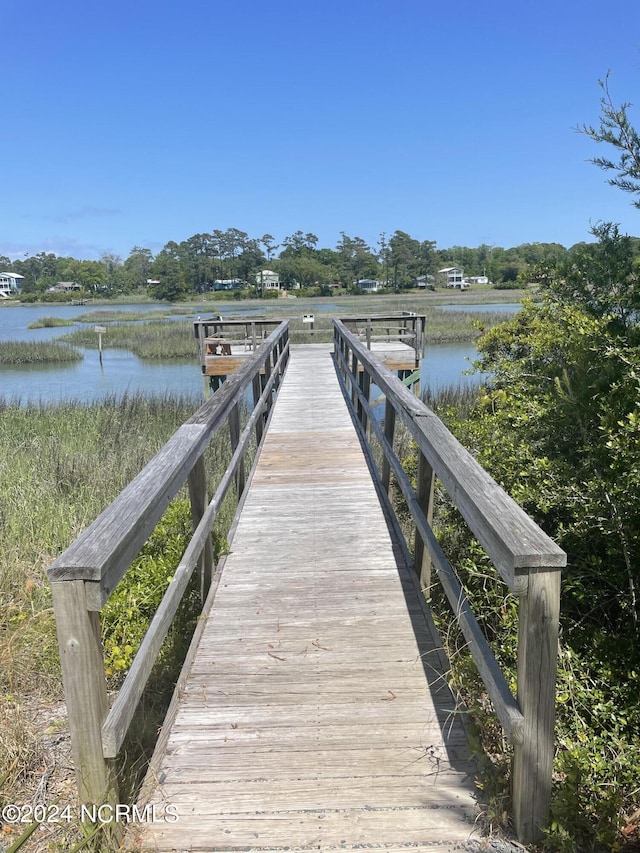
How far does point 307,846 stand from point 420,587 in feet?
5.45

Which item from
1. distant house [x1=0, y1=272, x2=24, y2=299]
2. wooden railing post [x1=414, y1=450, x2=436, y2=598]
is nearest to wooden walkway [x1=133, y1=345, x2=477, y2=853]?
wooden railing post [x1=414, y1=450, x2=436, y2=598]

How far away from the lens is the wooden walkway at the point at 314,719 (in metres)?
1.85

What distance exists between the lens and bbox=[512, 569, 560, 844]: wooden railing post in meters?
1.68

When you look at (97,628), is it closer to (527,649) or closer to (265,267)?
(527,649)

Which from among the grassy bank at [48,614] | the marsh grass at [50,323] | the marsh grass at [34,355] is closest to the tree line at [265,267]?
the marsh grass at [50,323]

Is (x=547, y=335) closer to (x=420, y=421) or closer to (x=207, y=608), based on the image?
(x=420, y=421)

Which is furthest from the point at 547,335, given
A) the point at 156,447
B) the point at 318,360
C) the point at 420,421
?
the point at 318,360

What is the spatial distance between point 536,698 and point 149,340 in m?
32.1

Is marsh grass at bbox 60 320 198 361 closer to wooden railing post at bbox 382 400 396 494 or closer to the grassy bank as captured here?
the grassy bank

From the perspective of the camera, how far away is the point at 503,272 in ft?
388

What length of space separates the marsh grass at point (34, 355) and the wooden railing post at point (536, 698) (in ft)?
92.0

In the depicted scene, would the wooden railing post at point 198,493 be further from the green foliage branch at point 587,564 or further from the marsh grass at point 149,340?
the marsh grass at point 149,340

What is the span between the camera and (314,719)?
7.61ft

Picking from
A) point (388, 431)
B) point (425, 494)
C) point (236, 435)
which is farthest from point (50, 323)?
point (425, 494)
